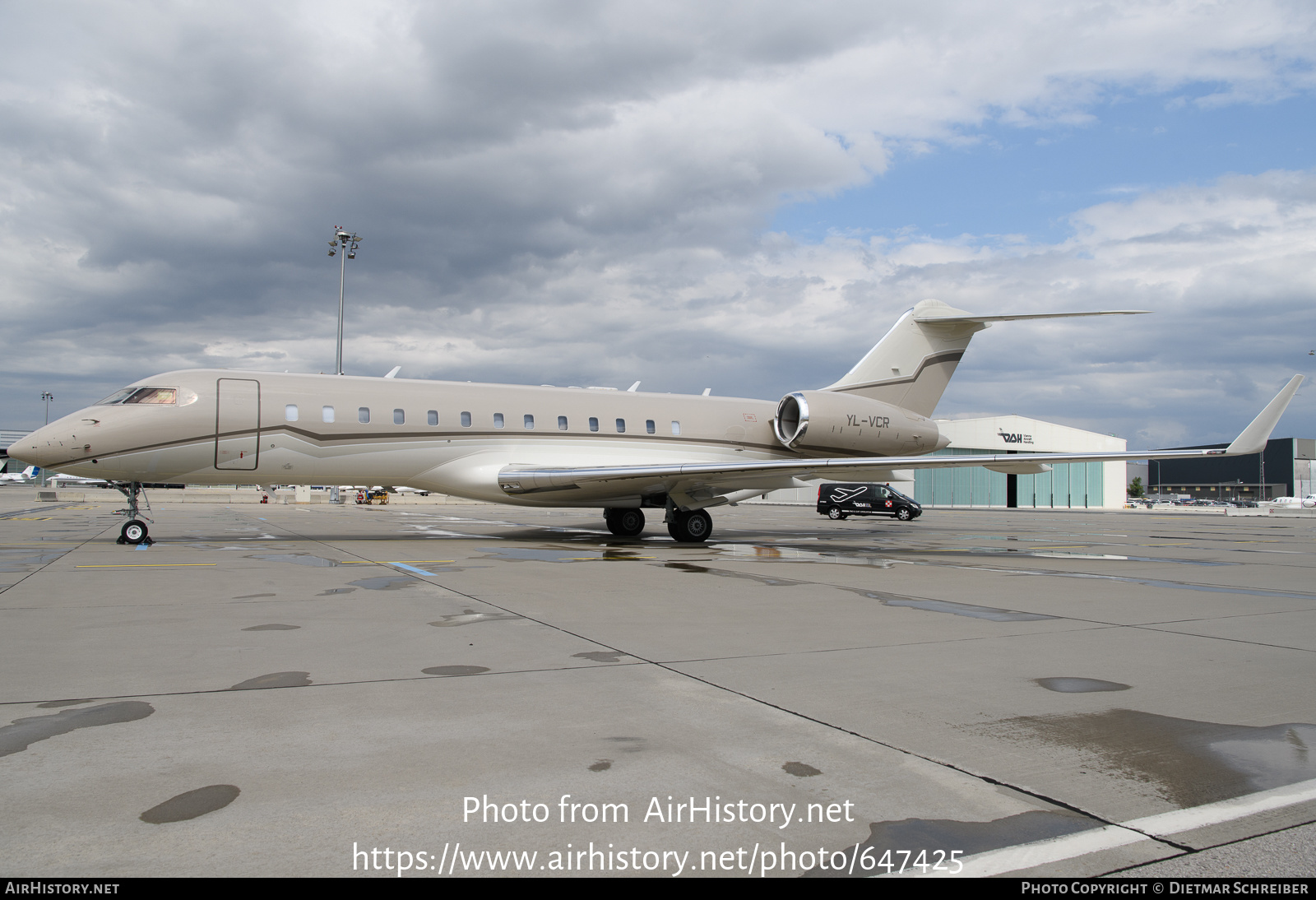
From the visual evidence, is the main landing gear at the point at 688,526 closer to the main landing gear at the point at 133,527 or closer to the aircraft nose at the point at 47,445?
the main landing gear at the point at 133,527

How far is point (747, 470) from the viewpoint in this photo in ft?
55.9

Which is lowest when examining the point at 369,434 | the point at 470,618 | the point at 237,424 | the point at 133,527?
the point at 470,618

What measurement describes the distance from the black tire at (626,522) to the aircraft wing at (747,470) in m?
2.06

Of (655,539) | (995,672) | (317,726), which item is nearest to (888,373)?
(655,539)

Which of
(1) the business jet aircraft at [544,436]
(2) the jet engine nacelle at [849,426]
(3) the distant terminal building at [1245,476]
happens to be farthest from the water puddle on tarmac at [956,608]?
(3) the distant terminal building at [1245,476]

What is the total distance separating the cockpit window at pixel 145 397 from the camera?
1617 cm

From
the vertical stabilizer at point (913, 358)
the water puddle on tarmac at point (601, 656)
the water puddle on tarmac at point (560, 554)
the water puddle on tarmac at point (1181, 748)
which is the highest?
the vertical stabilizer at point (913, 358)

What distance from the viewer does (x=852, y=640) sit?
22.8ft

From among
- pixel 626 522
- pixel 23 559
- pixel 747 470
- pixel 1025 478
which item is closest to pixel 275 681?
pixel 23 559

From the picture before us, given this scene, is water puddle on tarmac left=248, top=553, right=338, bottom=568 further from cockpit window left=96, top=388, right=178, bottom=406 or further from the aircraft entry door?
cockpit window left=96, top=388, right=178, bottom=406

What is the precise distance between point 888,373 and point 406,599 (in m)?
16.4

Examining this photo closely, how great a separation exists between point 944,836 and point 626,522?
1787cm

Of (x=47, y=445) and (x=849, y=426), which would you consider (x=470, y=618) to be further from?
(x=849, y=426)

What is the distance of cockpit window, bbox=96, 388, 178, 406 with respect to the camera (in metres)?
16.2
